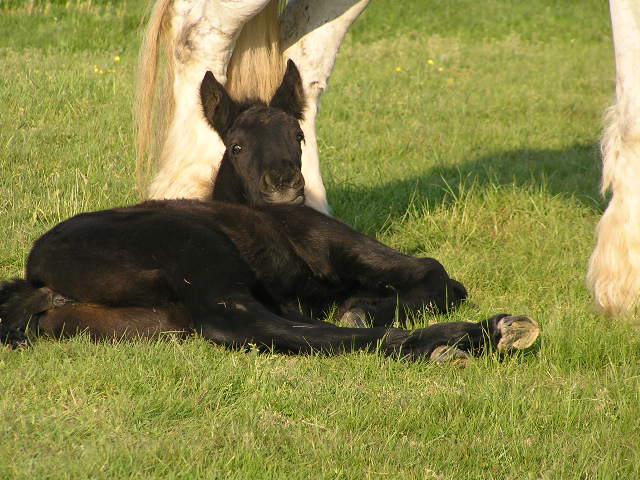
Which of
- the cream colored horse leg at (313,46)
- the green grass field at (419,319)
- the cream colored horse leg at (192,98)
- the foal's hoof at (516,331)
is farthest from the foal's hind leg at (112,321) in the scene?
the cream colored horse leg at (313,46)

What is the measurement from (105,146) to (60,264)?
406cm

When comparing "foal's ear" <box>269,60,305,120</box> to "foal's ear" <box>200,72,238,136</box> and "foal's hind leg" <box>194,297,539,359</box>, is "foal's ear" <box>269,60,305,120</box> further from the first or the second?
"foal's hind leg" <box>194,297,539,359</box>

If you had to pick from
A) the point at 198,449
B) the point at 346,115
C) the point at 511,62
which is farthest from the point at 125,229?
the point at 511,62

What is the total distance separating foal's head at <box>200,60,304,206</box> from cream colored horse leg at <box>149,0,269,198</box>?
0.39 ft

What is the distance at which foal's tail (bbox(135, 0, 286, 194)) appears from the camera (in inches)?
217

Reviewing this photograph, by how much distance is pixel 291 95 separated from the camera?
5418 millimetres

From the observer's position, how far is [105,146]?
7.71 m

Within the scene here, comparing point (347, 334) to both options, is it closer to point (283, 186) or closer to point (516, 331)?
Answer: point (516, 331)

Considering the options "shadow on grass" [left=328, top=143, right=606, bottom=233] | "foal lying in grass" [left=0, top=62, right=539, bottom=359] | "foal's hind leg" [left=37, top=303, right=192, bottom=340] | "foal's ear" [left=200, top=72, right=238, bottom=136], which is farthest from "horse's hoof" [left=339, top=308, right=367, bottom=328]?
"shadow on grass" [left=328, top=143, right=606, bottom=233]

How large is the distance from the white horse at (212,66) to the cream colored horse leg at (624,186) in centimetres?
179

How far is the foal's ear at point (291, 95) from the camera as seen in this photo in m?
5.34

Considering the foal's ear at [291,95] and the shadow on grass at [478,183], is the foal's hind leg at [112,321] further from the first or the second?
the shadow on grass at [478,183]

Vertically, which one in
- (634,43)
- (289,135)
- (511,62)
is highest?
(634,43)

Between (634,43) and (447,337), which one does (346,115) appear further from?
(447,337)
